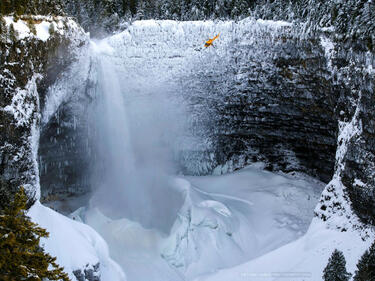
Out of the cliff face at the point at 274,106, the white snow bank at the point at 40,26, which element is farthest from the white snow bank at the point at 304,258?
the white snow bank at the point at 40,26

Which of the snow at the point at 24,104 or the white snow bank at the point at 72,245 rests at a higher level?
the snow at the point at 24,104

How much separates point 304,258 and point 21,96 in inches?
472

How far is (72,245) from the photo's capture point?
526 inches

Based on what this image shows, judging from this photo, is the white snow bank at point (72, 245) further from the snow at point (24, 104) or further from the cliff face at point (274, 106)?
the cliff face at point (274, 106)

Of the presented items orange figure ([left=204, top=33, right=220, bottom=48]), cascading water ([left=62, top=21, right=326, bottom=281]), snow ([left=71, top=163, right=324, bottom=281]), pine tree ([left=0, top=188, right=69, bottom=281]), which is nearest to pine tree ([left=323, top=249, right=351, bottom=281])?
snow ([left=71, top=163, right=324, bottom=281])

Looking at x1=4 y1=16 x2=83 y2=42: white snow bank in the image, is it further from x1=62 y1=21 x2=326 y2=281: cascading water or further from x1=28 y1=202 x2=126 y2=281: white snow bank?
x1=28 y1=202 x2=126 y2=281: white snow bank

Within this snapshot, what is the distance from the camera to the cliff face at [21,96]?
42.7 feet

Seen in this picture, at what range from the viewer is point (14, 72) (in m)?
13.7

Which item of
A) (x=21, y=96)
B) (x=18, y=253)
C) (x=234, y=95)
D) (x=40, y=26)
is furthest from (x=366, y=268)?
(x=40, y=26)

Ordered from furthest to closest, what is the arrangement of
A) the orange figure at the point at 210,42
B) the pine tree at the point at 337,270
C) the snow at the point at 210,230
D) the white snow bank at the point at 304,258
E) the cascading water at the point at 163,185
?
the orange figure at the point at 210,42 < the cascading water at the point at 163,185 < the snow at the point at 210,230 < the white snow bank at the point at 304,258 < the pine tree at the point at 337,270

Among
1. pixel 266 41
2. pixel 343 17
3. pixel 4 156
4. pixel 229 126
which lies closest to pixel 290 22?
pixel 266 41

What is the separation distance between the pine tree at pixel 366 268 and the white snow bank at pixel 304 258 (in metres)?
1.48

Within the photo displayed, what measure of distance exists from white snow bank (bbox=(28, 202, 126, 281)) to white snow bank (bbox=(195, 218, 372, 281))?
383 cm

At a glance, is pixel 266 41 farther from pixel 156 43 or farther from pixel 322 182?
pixel 322 182
